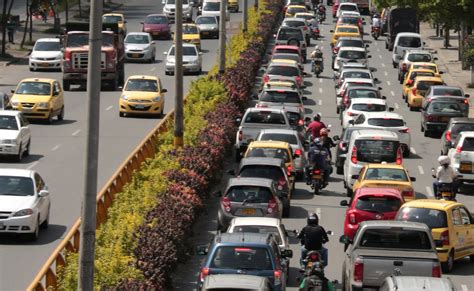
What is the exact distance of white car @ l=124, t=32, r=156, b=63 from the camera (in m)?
77.7

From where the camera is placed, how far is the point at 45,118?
5234cm

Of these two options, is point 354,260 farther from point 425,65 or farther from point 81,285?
point 425,65

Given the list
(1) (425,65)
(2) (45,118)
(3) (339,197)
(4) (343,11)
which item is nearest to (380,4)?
(4) (343,11)

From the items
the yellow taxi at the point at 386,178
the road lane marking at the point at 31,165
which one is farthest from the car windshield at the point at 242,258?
the road lane marking at the point at 31,165

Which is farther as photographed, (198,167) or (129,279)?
(198,167)

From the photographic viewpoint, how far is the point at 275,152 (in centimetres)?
3972

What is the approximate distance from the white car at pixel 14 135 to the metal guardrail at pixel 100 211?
415cm

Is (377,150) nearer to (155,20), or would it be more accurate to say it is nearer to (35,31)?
(155,20)

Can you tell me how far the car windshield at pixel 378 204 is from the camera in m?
31.9

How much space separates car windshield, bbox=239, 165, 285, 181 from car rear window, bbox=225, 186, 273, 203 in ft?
12.2

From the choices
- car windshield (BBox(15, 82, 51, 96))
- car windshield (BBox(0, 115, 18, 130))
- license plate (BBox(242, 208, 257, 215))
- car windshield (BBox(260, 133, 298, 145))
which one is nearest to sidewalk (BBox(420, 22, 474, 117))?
car windshield (BBox(15, 82, 51, 96))

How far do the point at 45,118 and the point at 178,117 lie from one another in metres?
14.3

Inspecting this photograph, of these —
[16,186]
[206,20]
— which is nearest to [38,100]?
[16,186]

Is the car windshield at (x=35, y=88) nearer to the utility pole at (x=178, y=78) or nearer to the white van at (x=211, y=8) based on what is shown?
the utility pole at (x=178, y=78)
